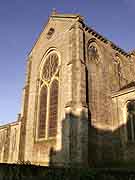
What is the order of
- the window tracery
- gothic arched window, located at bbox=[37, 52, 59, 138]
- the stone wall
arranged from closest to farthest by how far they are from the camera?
gothic arched window, located at bbox=[37, 52, 59, 138] < the window tracery < the stone wall

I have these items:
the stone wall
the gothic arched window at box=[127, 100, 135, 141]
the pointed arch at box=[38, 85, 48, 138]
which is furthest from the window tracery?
Result: the stone wall

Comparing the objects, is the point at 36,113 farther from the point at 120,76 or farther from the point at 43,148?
the point at 120,76

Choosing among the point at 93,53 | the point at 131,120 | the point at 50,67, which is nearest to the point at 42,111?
the point at 50,67

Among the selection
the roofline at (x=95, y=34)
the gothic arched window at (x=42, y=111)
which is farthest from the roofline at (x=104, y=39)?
the gothic arched window at (x=42, y=111)

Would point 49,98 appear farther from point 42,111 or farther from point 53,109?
point 42,111

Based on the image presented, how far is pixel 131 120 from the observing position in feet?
60.7

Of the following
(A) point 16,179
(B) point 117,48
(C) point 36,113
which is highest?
(B) point 117,48

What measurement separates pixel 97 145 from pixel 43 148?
467 centimetres

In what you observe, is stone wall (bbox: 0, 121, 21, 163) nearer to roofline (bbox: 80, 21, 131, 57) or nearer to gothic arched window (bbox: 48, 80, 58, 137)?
gothic arched window (bbox: 48, 80, 58, 137)

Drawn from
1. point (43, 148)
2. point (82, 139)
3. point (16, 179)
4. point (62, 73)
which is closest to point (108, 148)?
point (82, 139)

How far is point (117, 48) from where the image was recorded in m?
23.7

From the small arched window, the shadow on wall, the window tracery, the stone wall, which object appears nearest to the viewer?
the shadow on wall

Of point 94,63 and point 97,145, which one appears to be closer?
point 97,145

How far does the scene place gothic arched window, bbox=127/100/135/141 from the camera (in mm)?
18086
